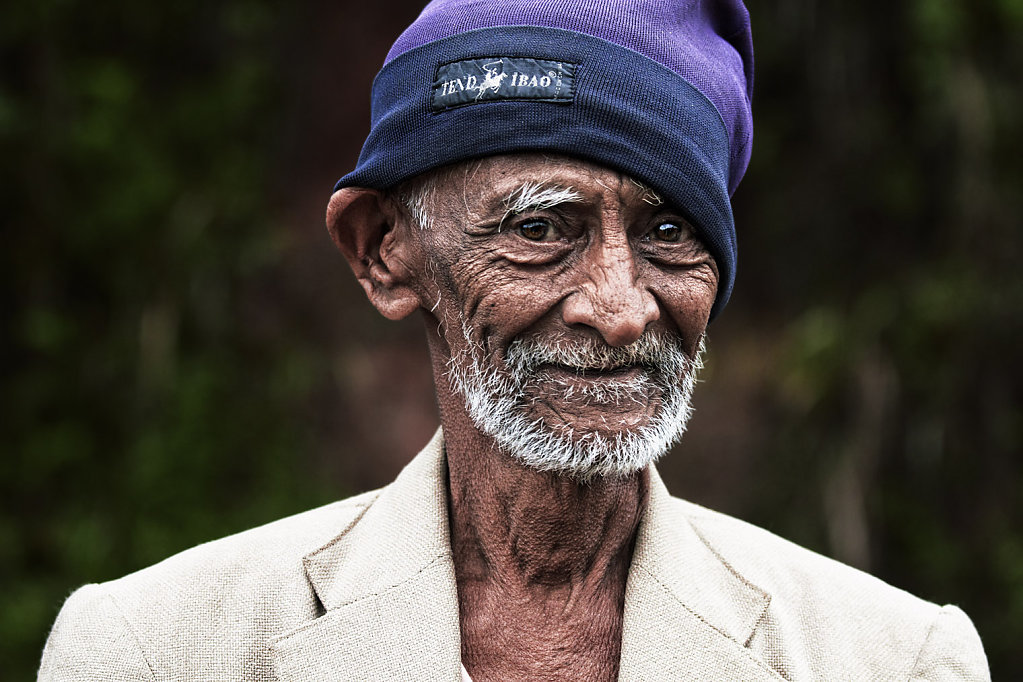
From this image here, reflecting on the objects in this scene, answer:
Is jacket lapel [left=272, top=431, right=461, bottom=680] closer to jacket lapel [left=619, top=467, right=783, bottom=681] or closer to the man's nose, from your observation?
jacket lapel [left=619, top=467, right=783, bottom=681]

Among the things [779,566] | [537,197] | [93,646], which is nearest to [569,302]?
[537,197]

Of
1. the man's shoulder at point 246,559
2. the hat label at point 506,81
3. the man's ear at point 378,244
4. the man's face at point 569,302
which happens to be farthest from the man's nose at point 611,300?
the man's shoulder at point 246,559

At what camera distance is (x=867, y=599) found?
2447mm

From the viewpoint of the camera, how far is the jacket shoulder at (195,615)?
2293 mm

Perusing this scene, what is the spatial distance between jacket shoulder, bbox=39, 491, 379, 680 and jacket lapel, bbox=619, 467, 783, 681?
0.63 m

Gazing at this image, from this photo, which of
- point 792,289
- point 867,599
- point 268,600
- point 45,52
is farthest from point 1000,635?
point 45,52

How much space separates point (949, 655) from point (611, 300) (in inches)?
39.6

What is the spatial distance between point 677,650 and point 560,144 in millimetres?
994

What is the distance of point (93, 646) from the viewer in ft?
7.66

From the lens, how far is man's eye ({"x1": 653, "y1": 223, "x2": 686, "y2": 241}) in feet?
7.56

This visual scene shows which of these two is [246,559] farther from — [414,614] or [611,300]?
[611,300]

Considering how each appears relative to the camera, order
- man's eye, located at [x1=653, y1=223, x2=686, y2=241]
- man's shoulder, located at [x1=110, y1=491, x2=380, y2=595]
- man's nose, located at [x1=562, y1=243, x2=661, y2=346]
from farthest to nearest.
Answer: man's shoulder, located at [x1=110, y1=491, x2=380, y2=595] → man's eye, located at [x1=653, y1=223, x2=686, y2=241] → man's nose, located at [x1=562, y1=243, x2=661, y2=346]

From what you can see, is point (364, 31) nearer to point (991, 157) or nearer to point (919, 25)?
point (919, 25)

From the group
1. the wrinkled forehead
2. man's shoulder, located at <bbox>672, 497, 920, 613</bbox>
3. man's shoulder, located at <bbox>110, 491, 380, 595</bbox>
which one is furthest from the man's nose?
man's shoulder, located at <bbox>110, 491, 380, 595</bbox>
